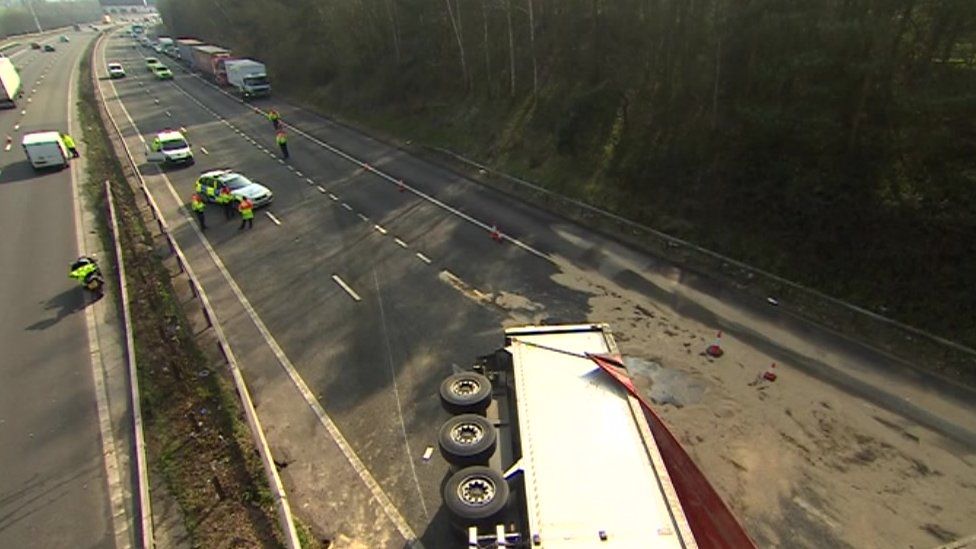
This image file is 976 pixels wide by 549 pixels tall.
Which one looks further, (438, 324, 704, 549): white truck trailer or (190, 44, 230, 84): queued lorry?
(190, 44, 230, 84): queued lorry

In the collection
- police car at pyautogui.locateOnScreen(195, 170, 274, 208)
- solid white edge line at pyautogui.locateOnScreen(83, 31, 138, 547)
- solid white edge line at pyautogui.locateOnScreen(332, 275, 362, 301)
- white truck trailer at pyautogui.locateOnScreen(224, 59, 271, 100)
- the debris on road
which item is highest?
white truck trailer at pyautogui.locateOnScreen(224, 59, 271, 100)

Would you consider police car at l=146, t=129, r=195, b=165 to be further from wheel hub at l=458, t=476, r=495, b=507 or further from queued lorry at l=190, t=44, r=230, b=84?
wheel hub at l=458, t=476, r=495, b=507

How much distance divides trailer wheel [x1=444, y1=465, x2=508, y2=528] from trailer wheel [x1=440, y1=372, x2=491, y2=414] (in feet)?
4.13

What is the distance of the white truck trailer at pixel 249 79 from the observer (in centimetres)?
4894

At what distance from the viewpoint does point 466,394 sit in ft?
30.4

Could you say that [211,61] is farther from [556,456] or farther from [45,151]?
[556,456]

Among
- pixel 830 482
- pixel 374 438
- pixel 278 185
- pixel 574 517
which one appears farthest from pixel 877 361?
pixel 278 185

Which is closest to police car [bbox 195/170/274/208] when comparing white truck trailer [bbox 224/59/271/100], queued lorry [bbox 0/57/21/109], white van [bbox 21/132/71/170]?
white van [bbox 21/132/71/170]

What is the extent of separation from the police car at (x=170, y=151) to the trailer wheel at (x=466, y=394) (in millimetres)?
27866

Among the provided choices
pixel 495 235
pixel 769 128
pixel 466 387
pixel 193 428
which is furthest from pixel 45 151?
pixel 769 128

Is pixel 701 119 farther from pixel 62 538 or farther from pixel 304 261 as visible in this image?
pixel 62 538

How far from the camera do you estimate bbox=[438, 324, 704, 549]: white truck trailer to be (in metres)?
6.39

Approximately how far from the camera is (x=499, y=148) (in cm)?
2877

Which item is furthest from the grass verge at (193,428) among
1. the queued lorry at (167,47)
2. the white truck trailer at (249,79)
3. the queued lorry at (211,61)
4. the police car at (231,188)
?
the queued lorry at (167,47)
